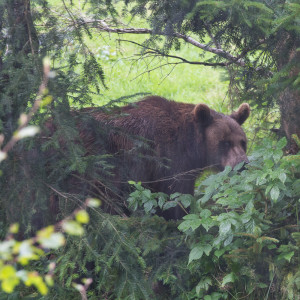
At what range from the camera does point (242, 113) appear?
6281 millimetres

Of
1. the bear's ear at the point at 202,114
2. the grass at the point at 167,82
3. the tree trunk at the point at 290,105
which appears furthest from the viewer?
the grass at the point at 167,82

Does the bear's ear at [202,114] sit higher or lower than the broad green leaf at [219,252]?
higher

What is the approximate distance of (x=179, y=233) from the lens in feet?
14.5

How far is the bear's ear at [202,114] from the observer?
5758 mm

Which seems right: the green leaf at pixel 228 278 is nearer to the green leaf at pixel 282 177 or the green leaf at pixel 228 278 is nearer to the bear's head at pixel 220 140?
the green leaf at pixel 282 177

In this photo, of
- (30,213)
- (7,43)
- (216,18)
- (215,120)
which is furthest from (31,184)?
(215,120)

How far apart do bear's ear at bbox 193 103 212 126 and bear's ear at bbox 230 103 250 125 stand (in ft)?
1.93

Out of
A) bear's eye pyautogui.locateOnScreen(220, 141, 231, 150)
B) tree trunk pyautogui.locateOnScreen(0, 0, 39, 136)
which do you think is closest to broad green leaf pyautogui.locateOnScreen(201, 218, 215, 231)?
tree trunk pyautogui.locateOnScreen(0, 0, 39, 136)

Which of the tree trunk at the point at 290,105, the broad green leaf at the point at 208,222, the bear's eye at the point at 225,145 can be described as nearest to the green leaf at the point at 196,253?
the broad green leaf at the point at 208,222

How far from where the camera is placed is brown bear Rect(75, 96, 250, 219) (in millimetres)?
5277

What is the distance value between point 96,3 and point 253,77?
246cm

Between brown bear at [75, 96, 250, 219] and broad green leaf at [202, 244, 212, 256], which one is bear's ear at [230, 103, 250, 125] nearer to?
brown bear at [75, 96, 250, 219]

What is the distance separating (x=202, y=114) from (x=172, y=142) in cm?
58

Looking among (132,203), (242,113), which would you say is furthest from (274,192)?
(242,113)
